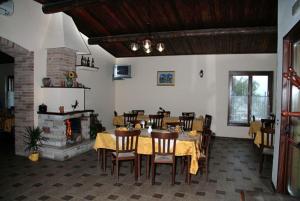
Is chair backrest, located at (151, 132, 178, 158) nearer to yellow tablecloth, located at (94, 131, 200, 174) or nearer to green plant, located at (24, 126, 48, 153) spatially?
yellow tablecloth, located at (94, 131, 200, 174)

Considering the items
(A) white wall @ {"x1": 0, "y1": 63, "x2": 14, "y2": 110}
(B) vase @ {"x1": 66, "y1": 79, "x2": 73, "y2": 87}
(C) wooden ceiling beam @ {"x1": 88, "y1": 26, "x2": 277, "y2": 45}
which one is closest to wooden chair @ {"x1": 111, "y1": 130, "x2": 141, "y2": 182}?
(B) vase @ {"x1": 66, "y1": 79, "x2": 73, "y2": 87}

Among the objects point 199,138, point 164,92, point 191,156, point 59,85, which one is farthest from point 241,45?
point 59,85

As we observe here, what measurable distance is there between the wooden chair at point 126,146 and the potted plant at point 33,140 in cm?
226

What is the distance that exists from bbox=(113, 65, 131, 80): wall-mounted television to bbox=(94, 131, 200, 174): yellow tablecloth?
4.57 m

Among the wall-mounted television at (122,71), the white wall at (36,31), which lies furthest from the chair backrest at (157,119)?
the wall-mounted television at (122,71)

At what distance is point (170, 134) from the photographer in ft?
12.0

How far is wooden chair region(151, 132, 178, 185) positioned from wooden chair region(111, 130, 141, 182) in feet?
1.11

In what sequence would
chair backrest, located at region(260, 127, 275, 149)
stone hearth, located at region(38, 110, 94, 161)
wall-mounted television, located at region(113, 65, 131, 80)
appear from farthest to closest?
wall-mounted television, located at region(113, 65, 131, 80) < stone hearth, located at region(38, 110, 94, 161) < chair backrest, located at region(260, 127, 275, 149)

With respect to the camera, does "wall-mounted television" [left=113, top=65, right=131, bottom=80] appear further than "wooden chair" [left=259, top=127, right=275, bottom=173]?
Yes

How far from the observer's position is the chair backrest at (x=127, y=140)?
3855mm

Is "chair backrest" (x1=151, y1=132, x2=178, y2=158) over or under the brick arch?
under

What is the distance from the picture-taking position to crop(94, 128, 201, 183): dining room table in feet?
12.4

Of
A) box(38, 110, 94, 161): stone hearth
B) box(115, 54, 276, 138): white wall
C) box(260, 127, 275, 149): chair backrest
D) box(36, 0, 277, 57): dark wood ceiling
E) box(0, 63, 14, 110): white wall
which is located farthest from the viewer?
box(0, 63, 14, 110): white wall

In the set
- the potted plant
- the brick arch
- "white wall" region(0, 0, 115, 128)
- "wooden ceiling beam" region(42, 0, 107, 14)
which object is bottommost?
the potted plant
